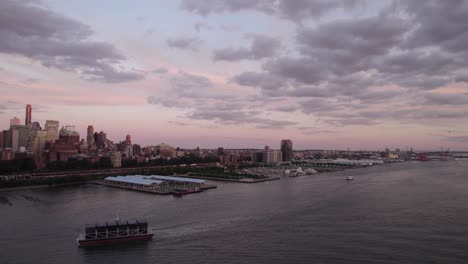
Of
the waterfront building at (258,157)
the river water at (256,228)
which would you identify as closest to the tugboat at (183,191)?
the river water at (256,228)

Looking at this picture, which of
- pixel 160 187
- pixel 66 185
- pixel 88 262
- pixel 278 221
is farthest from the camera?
pixel 66 185

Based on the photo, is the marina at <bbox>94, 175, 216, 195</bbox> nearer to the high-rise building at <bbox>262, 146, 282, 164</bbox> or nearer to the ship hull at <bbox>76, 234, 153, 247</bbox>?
the ship hull at <bbox>76, 234, 153, 247</bbox>

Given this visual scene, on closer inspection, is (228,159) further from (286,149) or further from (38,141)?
(38,141)

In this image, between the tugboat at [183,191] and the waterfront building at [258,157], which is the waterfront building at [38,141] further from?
the tugboat at [183,191]

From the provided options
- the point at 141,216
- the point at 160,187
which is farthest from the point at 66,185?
the point at 141,216

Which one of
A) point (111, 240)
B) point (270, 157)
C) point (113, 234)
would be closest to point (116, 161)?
point (270, 157)

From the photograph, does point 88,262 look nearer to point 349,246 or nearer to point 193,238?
point 193,238
